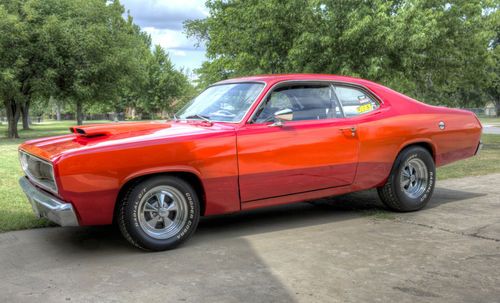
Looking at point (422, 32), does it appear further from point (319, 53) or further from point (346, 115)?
point (346, 115)

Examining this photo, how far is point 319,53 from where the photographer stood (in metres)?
14.6

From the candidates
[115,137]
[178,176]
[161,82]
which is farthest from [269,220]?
[161,82]

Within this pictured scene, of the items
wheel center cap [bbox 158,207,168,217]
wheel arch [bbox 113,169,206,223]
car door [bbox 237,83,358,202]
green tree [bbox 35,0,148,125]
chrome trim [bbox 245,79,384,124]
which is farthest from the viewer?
green tree [bbox 35,0,148,125]

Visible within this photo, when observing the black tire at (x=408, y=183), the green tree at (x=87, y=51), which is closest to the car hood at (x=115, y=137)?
the black tire at (x=408, y=183)

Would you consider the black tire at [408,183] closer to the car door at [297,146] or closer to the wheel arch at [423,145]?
the wheel arch at [423,145]

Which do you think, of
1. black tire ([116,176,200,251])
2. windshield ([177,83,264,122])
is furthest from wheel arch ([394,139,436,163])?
black tire ([116,176,200,251])

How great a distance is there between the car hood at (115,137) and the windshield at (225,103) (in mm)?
191

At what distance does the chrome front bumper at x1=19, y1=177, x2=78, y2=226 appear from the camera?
161 inches

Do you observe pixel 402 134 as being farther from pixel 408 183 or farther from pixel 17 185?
pixel 17 185

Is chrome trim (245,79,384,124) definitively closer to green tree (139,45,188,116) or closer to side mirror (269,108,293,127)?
side mirror (269,108,293,127)

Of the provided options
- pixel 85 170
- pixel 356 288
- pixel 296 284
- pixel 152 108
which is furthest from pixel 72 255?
→ pixel 152 108

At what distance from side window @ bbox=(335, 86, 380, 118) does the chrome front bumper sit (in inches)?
122

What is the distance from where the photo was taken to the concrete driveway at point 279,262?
3504mm

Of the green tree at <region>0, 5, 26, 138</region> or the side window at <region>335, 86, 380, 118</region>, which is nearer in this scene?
the side window at <region>335, 86, 380, 118</region>
